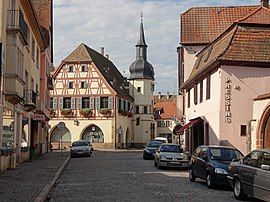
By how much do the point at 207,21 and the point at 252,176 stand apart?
33.9 meters

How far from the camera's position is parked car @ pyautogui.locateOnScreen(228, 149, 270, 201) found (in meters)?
13.4

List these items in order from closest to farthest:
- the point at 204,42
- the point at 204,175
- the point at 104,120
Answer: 1. the point at 204,175
2. the point at 204,42
3. the point at 104,120

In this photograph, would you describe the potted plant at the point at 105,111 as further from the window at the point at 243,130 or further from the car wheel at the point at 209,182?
the car wheel at the point at 209,182

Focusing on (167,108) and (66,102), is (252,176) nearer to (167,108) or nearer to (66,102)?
(66,102)

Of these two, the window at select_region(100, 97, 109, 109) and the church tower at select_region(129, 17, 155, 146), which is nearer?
the window at select_region(100, 97, 109, 109)

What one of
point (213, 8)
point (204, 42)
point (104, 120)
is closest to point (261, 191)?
point (204, 42)

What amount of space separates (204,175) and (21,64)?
11288mm

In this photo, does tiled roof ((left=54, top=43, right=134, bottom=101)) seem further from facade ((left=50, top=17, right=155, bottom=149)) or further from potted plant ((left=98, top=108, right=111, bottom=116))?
potted plant ((left=98, top=108, right=111, bottom=116))

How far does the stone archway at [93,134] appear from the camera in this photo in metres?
71.3

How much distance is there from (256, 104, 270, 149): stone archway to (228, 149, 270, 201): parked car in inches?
369

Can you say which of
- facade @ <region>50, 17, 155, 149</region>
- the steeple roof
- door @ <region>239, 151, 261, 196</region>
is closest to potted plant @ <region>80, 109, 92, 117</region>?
facade @ <region>50, 17, 155, 149</region>

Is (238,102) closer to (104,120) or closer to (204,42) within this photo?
(204,42)

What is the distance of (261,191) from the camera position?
13594 millimetres

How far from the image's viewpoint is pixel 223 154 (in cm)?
1977
